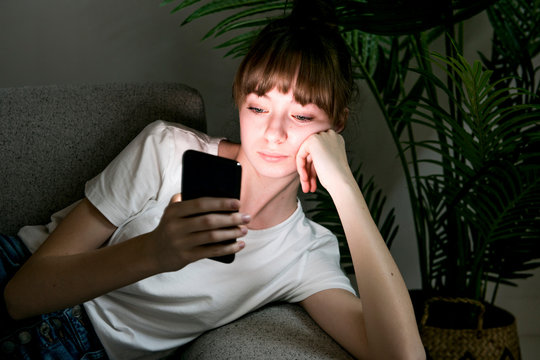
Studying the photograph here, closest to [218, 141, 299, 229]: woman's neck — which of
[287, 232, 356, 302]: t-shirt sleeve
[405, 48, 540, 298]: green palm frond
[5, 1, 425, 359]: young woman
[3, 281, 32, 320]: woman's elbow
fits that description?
[5, 1, 425, 359]: young woman

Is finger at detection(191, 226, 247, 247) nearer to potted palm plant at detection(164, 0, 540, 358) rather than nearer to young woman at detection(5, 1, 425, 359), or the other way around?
young woman at detection(5, 1, 425, 359)

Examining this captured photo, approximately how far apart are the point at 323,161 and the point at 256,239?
0.73 ft

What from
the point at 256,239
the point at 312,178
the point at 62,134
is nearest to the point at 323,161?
the point at 312,178

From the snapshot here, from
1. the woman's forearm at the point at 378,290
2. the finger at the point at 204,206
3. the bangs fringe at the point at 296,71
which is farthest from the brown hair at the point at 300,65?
the finger at the point at 204,206

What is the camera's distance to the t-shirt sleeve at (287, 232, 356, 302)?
999mm

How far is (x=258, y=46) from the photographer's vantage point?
0.96m

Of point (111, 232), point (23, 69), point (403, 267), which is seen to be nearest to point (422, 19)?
point (111, 232)

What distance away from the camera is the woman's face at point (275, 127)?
0.92 metres

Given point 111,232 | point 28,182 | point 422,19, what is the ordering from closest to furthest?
point 422,19, point 111,232, point 28,182

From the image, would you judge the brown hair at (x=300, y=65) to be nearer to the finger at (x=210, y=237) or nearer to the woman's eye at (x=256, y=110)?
the woman's eye at (x=256, y=110)

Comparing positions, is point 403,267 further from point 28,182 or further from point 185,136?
point 28,182

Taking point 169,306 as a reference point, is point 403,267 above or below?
below

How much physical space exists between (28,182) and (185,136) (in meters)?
0.38

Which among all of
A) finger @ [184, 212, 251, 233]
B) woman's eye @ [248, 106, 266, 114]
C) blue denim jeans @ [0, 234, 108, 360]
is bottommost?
blue denim jeans @ [0, 234, 108, 360]
